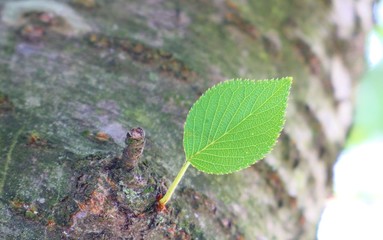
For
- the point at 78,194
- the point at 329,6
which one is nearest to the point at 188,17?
the point at 329,6

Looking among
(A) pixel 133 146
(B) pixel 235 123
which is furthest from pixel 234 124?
(A) pixel 133 146

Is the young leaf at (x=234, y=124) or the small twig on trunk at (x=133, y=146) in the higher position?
the young leaf at (x=234, y=124)

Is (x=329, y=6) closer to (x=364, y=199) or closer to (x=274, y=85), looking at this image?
(x=274, y=85)

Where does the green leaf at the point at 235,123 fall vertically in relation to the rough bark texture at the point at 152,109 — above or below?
above

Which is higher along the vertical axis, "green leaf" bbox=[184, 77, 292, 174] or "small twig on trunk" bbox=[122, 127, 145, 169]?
"green leaf" bbox=[184, 77, 292, 174]
